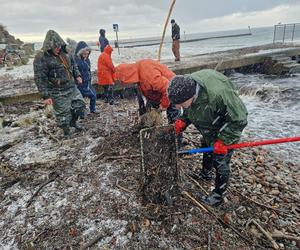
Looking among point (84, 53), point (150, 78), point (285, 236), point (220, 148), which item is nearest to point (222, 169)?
point (220, 148)

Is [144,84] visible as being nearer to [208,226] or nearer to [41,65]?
[41,65]

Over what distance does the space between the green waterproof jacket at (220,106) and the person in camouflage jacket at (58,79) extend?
9.67 ft

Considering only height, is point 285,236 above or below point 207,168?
below

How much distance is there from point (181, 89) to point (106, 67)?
4863 millimetres

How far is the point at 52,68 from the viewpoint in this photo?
4.74 meters

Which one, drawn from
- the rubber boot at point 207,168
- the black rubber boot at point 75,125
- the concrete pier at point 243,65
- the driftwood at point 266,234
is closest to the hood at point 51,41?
the black rubber boot at point 75,125

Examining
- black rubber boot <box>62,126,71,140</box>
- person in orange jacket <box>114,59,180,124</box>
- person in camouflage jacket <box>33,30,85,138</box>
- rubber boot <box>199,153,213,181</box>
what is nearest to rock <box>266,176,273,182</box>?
rubber boot <box>199,153,213,181</box>

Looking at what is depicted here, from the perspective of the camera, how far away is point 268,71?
13.8 m

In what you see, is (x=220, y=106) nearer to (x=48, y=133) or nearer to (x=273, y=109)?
(x=48, y=133)

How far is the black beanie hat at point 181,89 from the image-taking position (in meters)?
2.64

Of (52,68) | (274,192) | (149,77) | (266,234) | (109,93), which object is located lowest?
(274,192)

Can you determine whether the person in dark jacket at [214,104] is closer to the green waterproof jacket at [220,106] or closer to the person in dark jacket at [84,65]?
the green waterproof jacket at [220,106]

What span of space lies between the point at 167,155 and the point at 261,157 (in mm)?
2677

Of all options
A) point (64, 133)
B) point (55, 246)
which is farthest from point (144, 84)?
point (55, 246)
